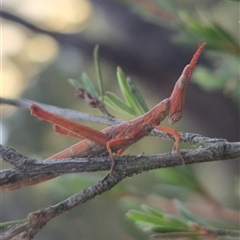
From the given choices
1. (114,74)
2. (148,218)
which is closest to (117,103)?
(148,218)

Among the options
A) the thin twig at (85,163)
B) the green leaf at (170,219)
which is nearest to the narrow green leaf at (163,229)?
the green leaf at (170,219)

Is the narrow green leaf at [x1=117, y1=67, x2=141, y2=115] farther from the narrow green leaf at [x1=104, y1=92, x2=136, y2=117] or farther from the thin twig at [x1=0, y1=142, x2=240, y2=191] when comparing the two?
the thin twig at [x1=0, y1=142, x2=240, y2=191]

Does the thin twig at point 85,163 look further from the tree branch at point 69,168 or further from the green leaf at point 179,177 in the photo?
the green leaf at point 179,177

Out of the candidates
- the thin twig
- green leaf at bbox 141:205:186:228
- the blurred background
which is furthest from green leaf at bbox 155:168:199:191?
the thin twig

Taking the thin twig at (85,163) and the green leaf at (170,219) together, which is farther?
the green leaf at (170,219)

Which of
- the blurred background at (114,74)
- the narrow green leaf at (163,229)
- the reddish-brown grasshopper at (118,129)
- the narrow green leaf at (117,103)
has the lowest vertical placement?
the narrow green leaf at (163,229)

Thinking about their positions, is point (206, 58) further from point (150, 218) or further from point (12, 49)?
point (12, 49)

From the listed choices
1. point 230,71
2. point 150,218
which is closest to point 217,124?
point 230,71

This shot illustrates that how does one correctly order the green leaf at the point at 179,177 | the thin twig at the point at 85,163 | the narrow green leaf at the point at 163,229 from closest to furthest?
the thin twig at the point at 85,163
the narrow green leaf at the point at 163,229
the green leaf at the point at 179,177
